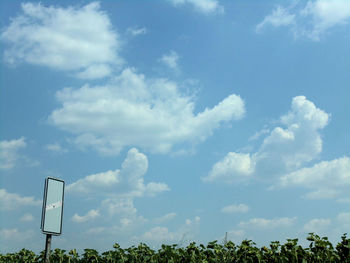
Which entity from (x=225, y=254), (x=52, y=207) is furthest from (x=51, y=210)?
(x=225, y=254)

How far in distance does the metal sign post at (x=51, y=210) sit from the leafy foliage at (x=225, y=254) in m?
1.94

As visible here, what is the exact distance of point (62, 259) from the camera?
10.0 metres

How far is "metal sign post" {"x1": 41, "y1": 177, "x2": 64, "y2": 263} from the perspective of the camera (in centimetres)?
776

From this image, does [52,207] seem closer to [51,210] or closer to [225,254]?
[51,210]

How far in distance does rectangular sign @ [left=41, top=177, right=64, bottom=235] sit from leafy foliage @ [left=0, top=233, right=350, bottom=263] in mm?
1963

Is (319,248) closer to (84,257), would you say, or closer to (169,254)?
(169,254)

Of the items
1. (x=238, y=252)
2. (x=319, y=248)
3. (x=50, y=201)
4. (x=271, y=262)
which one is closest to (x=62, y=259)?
(x=50, y=201)

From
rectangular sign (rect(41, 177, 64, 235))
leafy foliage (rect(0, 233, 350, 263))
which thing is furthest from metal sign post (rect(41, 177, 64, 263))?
leafy foliage (rect(0, 233, 350, 263))

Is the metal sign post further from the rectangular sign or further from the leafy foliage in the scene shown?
the leafy foliage

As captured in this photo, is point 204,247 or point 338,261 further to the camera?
point 204,247

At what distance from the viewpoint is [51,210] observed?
7.94 metres

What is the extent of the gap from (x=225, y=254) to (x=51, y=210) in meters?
3.44

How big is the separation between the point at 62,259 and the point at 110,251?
1.26 m

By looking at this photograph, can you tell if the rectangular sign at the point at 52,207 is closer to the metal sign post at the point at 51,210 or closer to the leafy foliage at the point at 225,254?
the metal sign post at the point at 51,210
